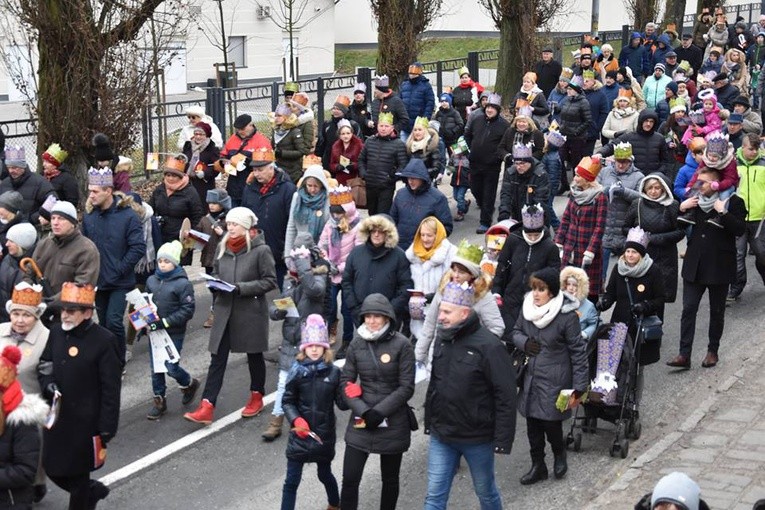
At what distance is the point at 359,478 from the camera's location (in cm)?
873

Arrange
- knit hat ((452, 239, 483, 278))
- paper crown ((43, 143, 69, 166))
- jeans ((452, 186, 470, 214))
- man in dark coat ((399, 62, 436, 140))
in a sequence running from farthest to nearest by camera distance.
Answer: man in dark coat ((399, 62, 436, 140)) → jeans ((452, 186, 470, 214)) → paper crown ((43, 143, 69, 166)) → knit hat ((452, 239, 483, 278))

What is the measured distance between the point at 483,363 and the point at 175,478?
2.98 m

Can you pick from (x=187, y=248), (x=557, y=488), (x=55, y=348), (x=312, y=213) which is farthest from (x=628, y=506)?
(x=187, y=248)

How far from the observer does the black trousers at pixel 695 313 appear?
40.5 ft

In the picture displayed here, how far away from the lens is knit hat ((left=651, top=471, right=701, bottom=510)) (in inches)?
254

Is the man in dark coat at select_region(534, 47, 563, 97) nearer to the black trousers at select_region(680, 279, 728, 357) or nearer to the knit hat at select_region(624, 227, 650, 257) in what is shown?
the black trousers at select_region(680, 279, 728, 357)

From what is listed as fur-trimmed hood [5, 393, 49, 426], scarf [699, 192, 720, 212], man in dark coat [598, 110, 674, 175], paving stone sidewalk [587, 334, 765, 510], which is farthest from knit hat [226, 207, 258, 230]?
man in dark coat [598, 110, 674, 175]

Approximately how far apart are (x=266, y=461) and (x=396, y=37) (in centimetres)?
1729

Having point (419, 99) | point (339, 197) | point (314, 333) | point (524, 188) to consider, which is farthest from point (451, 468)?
point (419, 99)

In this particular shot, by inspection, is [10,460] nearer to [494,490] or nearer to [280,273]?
[494,490]

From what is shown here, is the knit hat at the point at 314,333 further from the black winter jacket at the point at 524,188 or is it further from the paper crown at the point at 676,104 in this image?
the paper crown at the point at 676,104

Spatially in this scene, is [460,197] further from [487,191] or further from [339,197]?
[339,197]

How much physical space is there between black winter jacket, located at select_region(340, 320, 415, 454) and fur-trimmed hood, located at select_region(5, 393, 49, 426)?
2022mm

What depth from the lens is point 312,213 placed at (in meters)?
13.0
